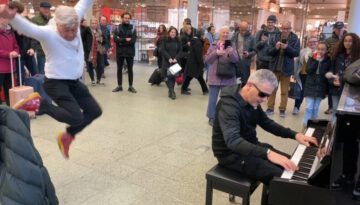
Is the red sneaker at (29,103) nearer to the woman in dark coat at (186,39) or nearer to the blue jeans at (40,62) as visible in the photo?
the blue jeans at (40,62)

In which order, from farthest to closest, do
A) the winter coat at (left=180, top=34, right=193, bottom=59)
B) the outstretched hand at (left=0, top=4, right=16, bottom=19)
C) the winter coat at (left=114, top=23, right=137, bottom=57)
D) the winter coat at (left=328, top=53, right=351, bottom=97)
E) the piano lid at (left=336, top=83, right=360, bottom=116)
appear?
1. the winter coat at (left=180, top=34, right=193, bottom=59)
2. the winter coat at (left=114, top=23, right=137, bottom=57)
3. the winter coat at (left=328, top=53, right=351, bottom=97)
4. the outstretched hand at (left=0, top=4, right=16, bottom=19)
5. the piano lid at (left=336, top=83, right=360, bottom=116)

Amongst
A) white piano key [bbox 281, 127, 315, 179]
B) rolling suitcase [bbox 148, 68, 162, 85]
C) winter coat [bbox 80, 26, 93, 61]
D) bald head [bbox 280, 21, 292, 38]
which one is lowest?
rolling suitcase [bbox 148, 68, 162, 85]

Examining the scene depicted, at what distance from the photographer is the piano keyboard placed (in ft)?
6.15

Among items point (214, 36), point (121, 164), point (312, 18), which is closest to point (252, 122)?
point (121, 164)

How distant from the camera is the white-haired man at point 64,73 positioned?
2.64 metres

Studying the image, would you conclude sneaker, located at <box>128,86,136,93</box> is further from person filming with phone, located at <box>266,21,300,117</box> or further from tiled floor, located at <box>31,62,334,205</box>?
person filming with phone, located at <box>266,21,300,117</box>

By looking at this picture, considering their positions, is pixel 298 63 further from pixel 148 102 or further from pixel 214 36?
pixel 214 36

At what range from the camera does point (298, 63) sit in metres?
5.66

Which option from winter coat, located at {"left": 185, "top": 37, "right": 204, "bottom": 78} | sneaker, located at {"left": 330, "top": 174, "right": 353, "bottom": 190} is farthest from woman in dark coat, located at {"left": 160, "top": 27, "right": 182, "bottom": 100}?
sneaker, located at {"left": 330, "top": 174, "right": 353, "bottom": 190}

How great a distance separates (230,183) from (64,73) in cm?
160

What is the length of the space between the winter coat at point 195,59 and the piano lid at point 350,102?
4780mm

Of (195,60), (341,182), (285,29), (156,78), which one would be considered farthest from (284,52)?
(341,182)

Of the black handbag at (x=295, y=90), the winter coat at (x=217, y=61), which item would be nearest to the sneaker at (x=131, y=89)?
the winter coat at (x=217, y=61)

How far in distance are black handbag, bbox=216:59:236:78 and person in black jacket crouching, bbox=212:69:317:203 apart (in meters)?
2.13
